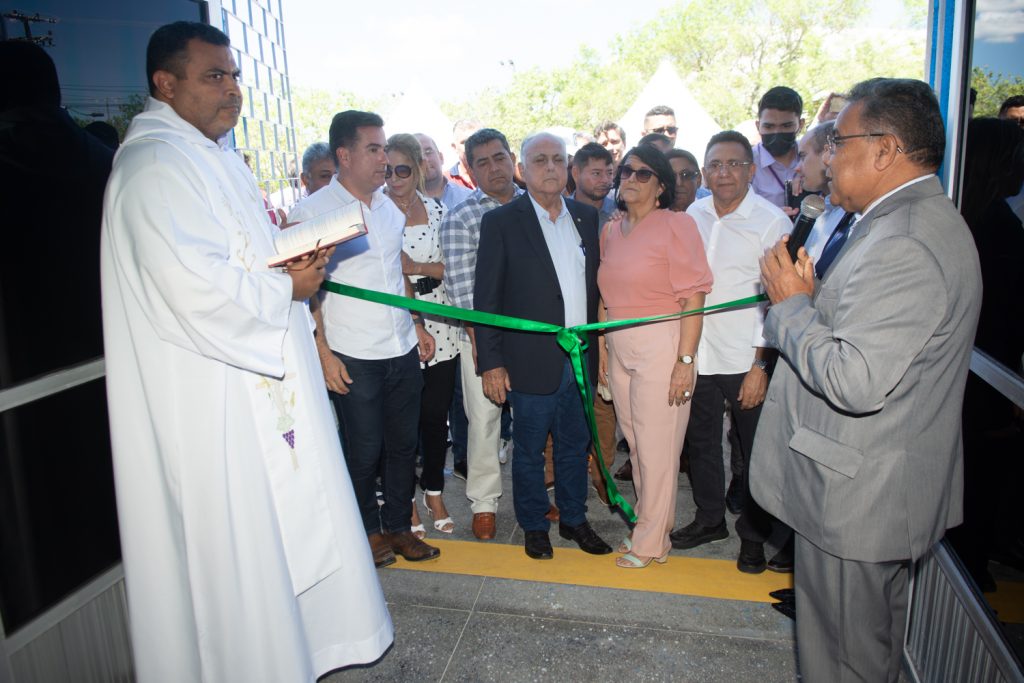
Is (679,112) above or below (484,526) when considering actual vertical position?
above

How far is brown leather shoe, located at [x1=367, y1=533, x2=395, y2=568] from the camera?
3.91 meters

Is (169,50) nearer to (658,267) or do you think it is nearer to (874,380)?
(658,267)

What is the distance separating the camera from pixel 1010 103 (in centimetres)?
232

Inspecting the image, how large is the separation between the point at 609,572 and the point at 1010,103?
2.78m

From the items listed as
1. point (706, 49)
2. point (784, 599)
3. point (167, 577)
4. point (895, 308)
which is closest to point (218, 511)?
point (167, 577)

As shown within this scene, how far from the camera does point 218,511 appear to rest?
2.29m

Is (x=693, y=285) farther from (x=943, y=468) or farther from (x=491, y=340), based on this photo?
(x=943, y=468)

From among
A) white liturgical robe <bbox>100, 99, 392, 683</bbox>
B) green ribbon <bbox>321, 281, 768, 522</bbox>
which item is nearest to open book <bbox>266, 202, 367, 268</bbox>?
white liturgical robe <bbox>100, 99, 392, 683</bbox>

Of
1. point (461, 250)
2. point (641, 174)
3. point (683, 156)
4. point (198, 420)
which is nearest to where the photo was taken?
point (198, 420)

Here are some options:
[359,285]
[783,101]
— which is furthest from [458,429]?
[783,101]

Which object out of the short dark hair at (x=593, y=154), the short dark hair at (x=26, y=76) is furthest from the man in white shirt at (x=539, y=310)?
the short dark hair at (x=26, y=76)

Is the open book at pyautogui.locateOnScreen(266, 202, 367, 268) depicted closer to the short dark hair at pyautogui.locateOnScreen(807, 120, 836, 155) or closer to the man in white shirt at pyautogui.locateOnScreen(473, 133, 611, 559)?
the man in white shirt at pyautogui.locateOnScreen(473, 133, 611, 559)

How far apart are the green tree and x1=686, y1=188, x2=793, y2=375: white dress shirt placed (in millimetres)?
1167

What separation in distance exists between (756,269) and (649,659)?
2057mm
